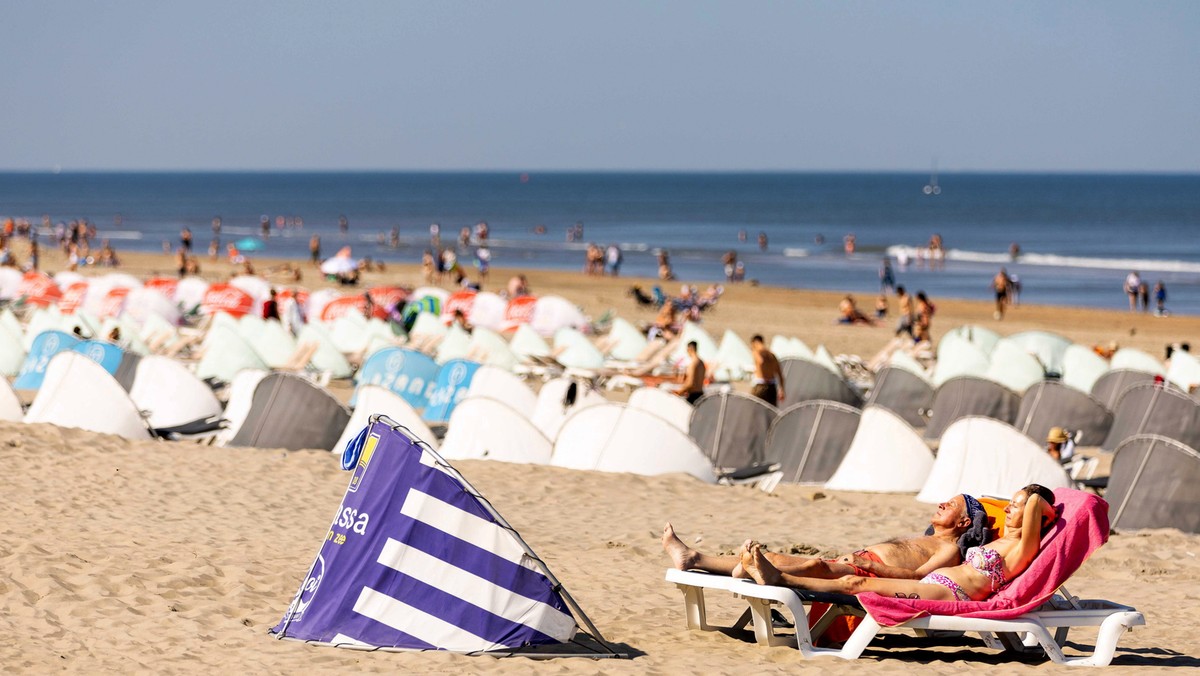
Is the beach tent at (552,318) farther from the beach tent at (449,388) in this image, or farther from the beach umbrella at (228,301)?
the beach tent at (449,388)

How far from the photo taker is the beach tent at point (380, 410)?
11.1 meters

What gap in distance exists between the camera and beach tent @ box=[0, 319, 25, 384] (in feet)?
58.8

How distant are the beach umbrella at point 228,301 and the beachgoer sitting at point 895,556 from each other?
18.2m

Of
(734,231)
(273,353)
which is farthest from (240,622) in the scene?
(734,231)

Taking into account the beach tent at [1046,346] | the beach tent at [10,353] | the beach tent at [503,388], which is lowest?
the beach tent at [10,353]

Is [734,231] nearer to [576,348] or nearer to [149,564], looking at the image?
[576,348]

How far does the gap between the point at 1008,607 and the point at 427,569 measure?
247cm

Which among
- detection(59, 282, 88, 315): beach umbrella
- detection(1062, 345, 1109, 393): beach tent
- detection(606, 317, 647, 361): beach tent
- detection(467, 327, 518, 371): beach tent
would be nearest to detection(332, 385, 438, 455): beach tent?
detection(467, 327, 518, 371): beach tent

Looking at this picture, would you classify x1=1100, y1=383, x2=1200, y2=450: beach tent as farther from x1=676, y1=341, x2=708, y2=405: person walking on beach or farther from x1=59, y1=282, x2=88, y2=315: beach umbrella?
x1=59, y1=282, x2=88, y2=315: beach umbrella

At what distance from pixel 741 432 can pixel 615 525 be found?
10.0ft

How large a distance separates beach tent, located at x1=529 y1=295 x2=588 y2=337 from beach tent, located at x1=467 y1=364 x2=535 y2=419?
972cm

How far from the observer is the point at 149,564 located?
7.40 metres

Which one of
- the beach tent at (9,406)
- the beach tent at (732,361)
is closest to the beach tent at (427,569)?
the beach tent at (9,406)

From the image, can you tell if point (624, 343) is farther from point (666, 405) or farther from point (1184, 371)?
point (1184, 371)
